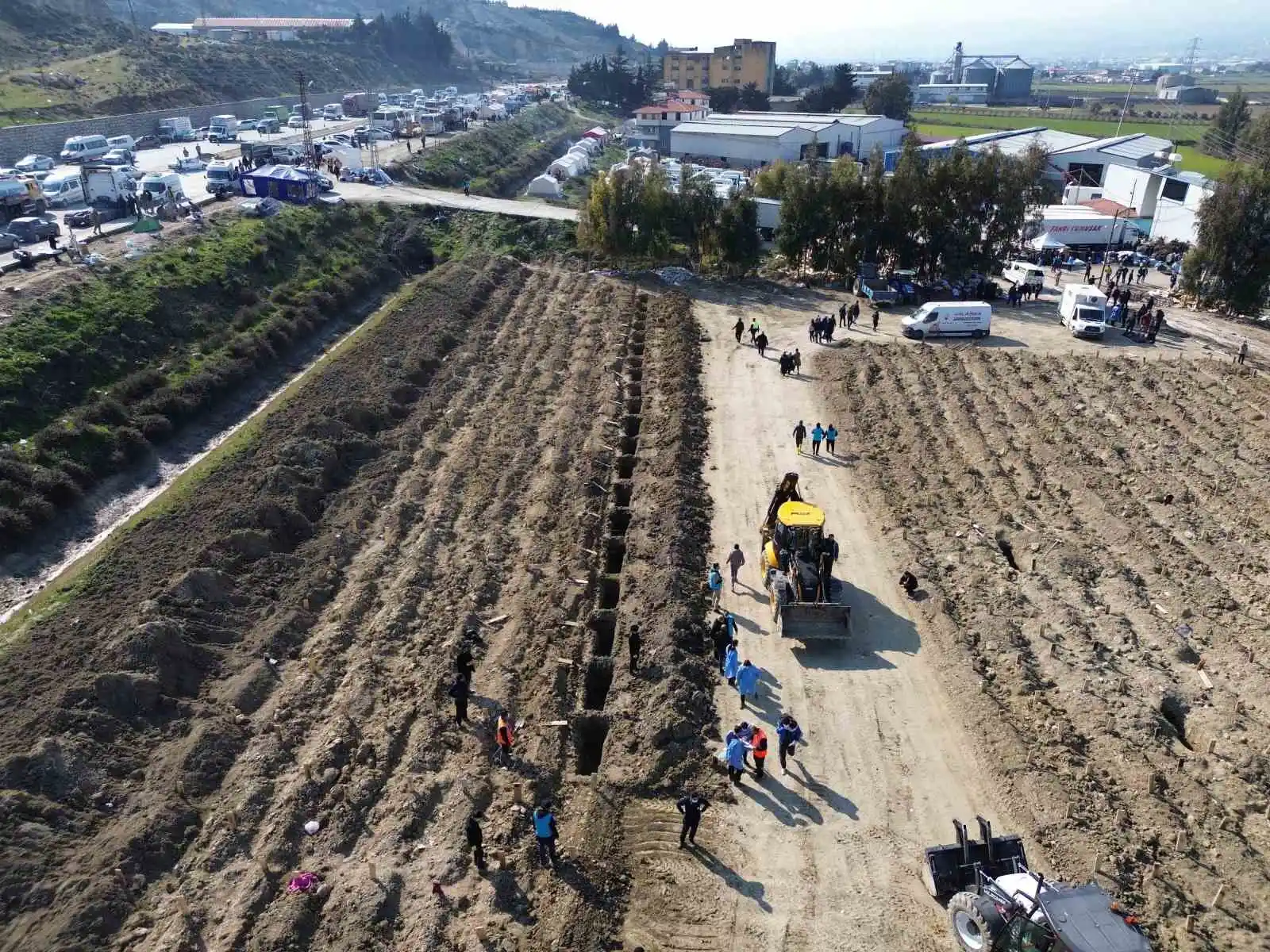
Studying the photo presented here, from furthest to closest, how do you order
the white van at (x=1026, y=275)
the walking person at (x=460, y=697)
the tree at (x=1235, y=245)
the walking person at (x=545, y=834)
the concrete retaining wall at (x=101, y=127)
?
the concrete retaining wall at (x=101, y=127) → the white van at (x=1026, y=275) → the tree at (x=1235, y=245) → the walking person at (x=460, y=697) → the walking person at (x=545, y=834)

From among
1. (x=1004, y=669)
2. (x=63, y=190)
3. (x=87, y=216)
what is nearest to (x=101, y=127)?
(x=63, y=190)

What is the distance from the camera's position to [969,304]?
34500 millimetres

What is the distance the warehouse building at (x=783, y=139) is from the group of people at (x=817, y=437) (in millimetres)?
53556

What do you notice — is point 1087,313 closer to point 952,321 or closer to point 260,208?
point 952,321

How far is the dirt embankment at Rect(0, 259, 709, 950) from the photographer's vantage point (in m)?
11.9

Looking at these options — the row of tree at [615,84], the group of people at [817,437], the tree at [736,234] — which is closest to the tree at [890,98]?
the row of tree at [615,84]

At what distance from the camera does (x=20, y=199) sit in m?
39.7

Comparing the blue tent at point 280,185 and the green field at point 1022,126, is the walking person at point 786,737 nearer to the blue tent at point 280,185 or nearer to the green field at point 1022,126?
the blue tent at point 280,185

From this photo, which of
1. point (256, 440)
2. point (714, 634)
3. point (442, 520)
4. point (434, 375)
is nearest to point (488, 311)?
point (434, 375)

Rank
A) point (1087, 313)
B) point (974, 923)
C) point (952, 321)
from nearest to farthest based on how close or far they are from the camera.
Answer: point (974, 923), point (952, 321), point (1087, 313)

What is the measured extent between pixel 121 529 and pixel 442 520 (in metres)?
7.48

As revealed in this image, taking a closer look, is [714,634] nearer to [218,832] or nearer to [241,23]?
[218,832]

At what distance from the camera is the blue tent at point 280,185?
45.6 meters

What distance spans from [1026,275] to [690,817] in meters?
37.0
